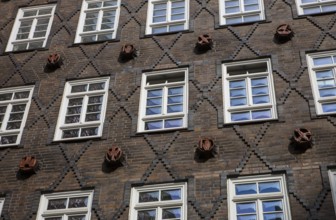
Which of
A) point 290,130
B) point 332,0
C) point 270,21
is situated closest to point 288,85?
point 290,130

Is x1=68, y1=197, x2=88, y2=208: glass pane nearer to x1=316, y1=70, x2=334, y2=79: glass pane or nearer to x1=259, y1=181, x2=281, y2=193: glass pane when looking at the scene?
x1=259, y1=181, x2=281, y2=193: glass pane

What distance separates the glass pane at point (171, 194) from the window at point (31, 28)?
6.79 metres

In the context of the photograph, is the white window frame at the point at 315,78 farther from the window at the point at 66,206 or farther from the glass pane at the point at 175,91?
Result: the window at the point at 66,206

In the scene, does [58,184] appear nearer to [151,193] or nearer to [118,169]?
[118,169]

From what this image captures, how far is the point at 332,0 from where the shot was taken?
1580 centimetres

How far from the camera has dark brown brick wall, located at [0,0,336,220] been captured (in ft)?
40.0

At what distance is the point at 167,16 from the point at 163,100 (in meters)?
3.40

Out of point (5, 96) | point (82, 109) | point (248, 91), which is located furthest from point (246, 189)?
point (5, 96)

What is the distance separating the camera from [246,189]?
1209cm

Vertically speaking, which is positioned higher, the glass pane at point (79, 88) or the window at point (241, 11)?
the window at point (241, 11)

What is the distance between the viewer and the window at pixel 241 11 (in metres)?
15.9

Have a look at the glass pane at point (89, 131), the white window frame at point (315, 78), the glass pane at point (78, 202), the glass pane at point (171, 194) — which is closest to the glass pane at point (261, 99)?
the white window frame at point (315, 78)

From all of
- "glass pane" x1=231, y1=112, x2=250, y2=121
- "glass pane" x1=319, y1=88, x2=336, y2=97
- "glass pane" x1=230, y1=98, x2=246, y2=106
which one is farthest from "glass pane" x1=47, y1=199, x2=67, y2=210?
"glass pane" x1=319, y1=88, x2=336, y2=97

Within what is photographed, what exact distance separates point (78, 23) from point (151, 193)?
6.83m
